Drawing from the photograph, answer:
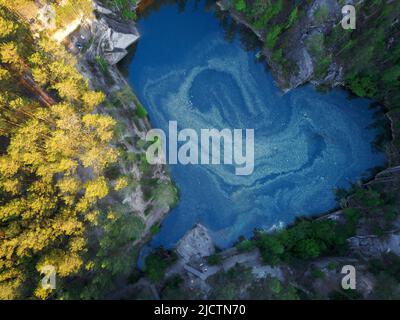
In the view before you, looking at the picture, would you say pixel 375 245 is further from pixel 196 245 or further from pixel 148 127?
pixel 148 127

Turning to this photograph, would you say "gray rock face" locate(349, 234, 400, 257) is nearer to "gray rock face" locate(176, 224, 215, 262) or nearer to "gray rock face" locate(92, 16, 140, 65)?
"gray rock face" locate(176, 224, 215, 262)

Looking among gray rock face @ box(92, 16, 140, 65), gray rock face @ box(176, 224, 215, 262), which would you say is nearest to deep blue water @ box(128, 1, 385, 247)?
gray rock face @ box(176, 224, 215, 262)

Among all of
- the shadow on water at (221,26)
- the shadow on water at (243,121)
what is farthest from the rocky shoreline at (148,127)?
the shadow on water at (243,121)

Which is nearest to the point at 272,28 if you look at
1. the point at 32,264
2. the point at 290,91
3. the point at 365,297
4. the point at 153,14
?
the point at 290,91

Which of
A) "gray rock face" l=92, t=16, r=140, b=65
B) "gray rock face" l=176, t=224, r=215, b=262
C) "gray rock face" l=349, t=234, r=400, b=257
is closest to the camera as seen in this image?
"gray rock face" l=349, t=234, r=400, b=257

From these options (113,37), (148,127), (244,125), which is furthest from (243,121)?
(113,37)

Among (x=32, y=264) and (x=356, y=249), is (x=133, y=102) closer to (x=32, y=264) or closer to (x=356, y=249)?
(x=32, y=264)
